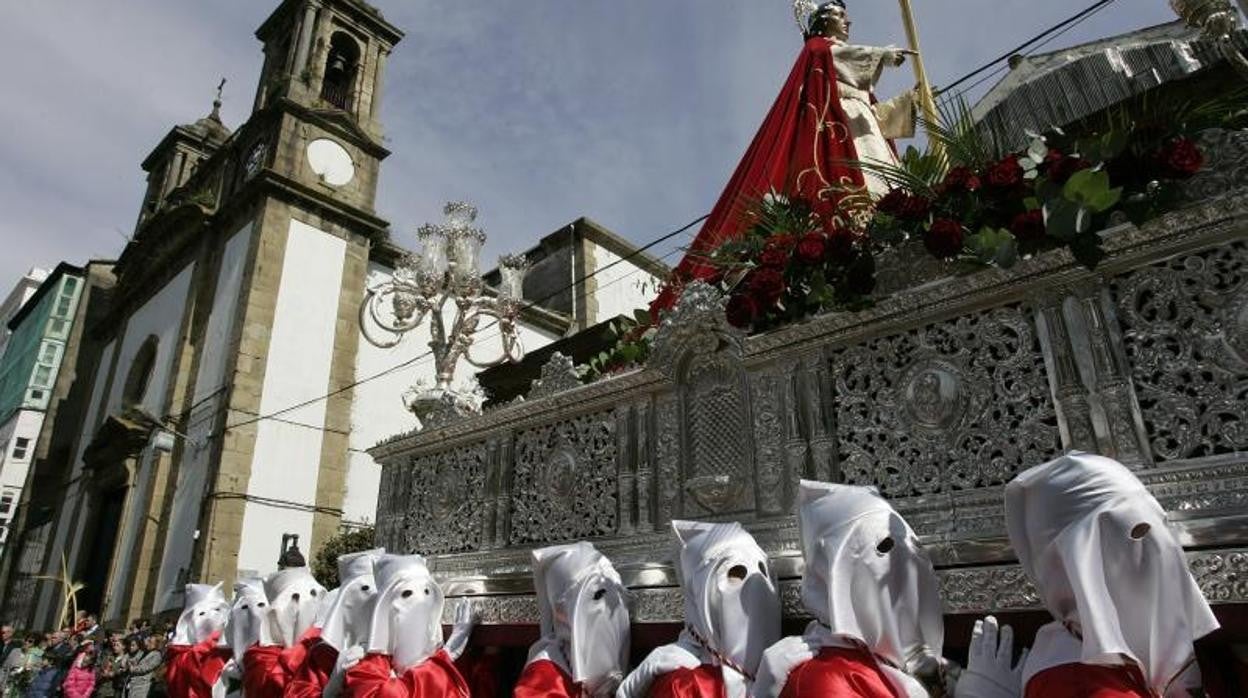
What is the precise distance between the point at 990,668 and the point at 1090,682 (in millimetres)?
349

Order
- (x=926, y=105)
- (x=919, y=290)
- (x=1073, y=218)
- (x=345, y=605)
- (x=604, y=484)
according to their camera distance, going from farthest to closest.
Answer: (x=926, y=105) → (x=345, y=605) → (x=604, y=484) → (x=919, y=290) → (x=1073, y=218)

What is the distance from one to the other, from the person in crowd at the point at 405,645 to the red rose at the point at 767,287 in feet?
8.13

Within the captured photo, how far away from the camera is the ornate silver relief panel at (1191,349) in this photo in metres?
2.59

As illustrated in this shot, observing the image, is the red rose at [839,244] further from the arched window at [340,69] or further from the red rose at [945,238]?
the arched window at [340,69]

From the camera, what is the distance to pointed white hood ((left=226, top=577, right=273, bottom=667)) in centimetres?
593

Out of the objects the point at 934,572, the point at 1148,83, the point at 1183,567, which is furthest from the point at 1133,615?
the point at 1148,83

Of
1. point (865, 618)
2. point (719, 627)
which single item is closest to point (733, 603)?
point (719, 627)

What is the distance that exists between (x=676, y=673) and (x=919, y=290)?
1.90 meters

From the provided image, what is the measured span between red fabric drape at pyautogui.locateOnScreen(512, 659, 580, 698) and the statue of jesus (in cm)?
421

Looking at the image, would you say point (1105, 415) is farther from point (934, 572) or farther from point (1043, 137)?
point (1043, 137)

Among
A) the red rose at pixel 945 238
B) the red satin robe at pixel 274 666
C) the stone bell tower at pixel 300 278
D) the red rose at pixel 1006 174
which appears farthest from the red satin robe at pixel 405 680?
the stone bell tower at pixel 300 278

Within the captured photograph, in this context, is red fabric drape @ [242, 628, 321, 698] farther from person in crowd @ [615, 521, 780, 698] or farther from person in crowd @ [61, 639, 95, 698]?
person in crowd @ [61, 639, 95, 698]

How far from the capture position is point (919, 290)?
3.37 meters

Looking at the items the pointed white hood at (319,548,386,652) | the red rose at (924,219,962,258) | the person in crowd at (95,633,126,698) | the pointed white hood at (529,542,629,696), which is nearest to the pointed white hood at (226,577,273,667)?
the pointed white hood at (319,548,386,652)
